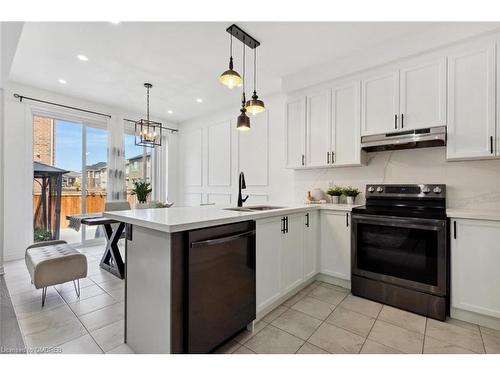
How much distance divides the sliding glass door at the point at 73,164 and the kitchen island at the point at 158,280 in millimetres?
3617

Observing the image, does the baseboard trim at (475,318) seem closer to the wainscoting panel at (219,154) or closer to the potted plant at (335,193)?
the potted plant at (335,193)

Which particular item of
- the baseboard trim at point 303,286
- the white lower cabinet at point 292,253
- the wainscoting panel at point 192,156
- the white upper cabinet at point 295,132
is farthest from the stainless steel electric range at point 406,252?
the wainscoting panel at point 192,156

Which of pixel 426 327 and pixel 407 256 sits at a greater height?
pixel 407 256

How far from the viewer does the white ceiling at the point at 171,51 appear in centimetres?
243

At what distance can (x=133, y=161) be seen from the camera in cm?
555

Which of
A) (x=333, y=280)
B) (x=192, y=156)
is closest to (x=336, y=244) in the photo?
(x=333, y=280)

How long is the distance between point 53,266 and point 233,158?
339 cm

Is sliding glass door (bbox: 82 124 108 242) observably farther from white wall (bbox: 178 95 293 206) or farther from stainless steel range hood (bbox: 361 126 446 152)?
stainless steel range hood (bbox: 361 126 446 152)

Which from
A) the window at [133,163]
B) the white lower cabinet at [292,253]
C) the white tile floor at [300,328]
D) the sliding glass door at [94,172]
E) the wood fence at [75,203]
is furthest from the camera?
the window at [133,163]

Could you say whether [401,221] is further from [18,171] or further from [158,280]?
[18,171]

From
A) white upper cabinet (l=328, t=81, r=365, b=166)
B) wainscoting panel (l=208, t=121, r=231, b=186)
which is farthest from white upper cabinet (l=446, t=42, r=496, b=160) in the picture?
wainscoting panel (l=208, t=121, r=231, b=186)
